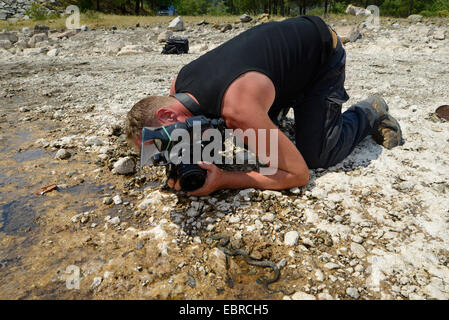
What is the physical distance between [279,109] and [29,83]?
5.53 m

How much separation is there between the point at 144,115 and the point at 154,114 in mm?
72

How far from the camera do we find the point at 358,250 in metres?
1.87

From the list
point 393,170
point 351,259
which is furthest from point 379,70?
point 351,259

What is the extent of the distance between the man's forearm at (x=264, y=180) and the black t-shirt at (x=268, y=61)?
1.85 feet

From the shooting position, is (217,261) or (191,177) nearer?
(217,261)

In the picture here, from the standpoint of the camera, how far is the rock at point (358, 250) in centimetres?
184

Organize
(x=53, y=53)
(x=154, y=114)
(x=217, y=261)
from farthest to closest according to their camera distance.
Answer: (x=53, y=53) → (x=154, y=114) → (x=217, y=261)

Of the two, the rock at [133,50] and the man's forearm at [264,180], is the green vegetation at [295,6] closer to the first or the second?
the rock at [133,50]

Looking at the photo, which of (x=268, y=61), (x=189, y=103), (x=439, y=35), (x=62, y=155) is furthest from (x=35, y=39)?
(x=439, y=35)

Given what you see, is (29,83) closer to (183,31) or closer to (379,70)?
(379,70)

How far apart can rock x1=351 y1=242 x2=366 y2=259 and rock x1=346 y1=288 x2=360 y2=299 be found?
0.27 m

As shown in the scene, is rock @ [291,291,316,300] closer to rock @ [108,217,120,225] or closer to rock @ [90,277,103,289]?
rock @ [90,277,103,289]

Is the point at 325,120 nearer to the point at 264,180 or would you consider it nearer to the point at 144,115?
the point at 264,180
